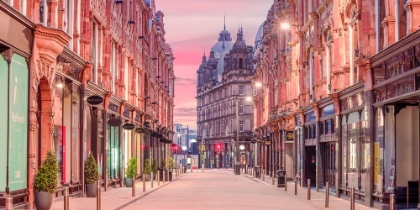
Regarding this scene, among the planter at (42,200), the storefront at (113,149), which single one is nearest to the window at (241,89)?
the storefront at (113,149)

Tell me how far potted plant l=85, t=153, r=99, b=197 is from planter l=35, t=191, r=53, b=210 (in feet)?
→ 32.5

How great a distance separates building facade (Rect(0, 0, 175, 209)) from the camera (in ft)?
68.8

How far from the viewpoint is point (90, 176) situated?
32.2m

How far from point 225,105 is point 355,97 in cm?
11736

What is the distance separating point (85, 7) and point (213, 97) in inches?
5029

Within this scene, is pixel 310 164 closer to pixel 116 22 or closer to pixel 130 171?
pixel 130 171

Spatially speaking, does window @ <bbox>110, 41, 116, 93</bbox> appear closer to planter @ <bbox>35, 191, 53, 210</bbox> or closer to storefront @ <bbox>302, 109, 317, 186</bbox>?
storefront @ <bbox>302, 109, 317, 186</bbox>

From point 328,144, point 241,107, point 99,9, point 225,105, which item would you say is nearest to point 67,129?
point 99,9

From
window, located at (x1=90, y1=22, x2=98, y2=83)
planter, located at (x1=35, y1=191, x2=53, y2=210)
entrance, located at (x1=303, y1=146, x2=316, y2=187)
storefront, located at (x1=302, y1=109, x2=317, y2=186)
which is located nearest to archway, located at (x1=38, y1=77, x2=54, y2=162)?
planter, located at (x1=35, y1=191, x2=53, y2=210)

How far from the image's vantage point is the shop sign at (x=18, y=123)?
68.6ft

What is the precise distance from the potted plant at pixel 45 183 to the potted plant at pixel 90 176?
9.52m

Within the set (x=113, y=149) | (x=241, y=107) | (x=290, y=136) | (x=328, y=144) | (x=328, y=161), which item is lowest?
(x=328, y=161)

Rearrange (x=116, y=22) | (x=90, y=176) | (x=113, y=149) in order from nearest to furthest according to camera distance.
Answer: (x=90, y=176) → (x=113, y=149) → (x=116, y=22)

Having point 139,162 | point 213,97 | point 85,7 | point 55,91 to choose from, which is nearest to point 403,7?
point 55,91
